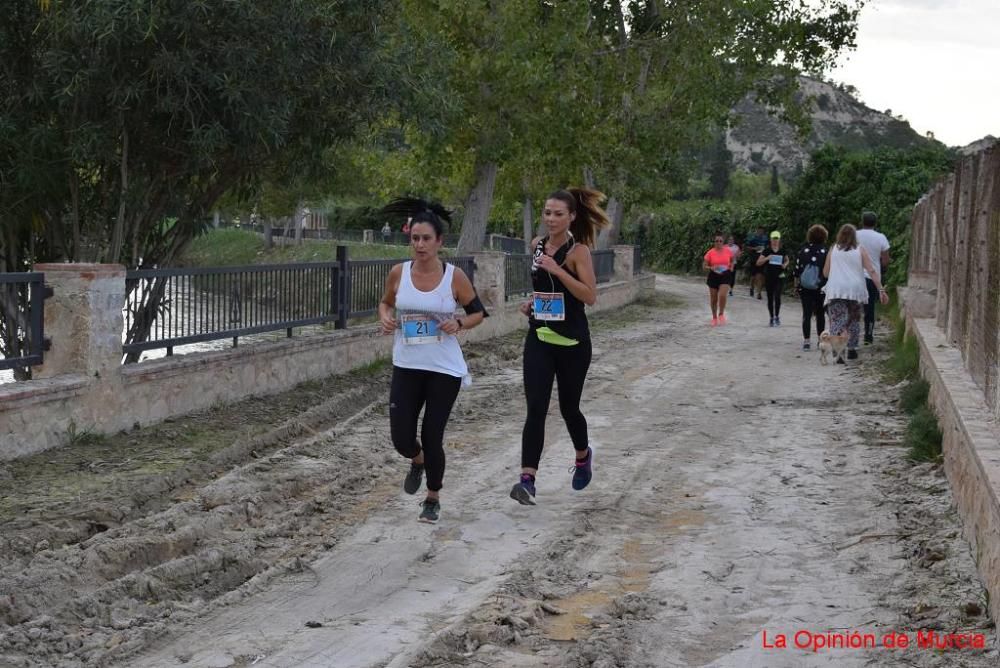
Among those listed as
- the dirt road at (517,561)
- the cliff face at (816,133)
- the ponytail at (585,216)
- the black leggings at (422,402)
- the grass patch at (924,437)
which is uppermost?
the cliff face at (816,133)

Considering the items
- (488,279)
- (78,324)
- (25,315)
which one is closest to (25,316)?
(25,315)

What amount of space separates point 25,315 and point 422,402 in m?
3.92

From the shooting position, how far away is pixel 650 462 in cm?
916

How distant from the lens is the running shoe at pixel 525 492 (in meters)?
7.64

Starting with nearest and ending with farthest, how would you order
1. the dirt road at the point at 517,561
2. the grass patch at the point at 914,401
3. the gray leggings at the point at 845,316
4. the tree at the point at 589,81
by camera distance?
the dirt road at the point at 517,561
the grass patch at the point at 914,401
the gray leggings at the point at 845,316
the tree at the point at 589,81

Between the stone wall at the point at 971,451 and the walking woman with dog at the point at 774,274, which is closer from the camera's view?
the stone wall at the point at 971,451

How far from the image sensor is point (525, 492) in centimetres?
765

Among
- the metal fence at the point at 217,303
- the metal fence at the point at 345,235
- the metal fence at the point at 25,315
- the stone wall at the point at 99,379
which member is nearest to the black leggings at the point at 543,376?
the stone wall at the point at 99,379

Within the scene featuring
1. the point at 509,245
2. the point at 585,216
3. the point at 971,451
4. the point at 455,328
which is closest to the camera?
the point at 971,451

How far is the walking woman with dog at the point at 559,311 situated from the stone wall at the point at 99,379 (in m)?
3.67

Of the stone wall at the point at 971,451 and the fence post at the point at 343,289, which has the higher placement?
the fence post at the point at 343,289

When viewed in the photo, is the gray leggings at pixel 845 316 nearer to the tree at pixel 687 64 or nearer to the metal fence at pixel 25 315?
the metal fence at pixel 25 315

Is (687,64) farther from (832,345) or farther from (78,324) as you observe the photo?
(78,324)

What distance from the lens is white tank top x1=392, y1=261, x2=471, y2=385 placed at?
7109 mm
